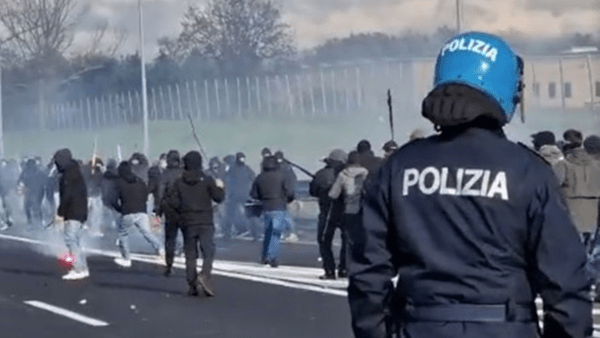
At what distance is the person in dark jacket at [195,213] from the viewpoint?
16.7 m

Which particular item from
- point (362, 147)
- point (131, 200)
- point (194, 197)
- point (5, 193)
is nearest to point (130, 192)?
point (131, 200)

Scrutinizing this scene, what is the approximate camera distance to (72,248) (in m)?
19.2

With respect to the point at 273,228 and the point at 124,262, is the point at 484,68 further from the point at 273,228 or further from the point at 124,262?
the point at 124,262

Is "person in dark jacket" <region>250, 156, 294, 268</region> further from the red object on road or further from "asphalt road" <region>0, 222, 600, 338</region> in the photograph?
the red object on road

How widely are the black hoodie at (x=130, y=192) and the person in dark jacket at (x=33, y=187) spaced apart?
519 inches

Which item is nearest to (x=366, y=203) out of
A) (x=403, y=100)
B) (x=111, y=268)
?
(x=111, y=268)

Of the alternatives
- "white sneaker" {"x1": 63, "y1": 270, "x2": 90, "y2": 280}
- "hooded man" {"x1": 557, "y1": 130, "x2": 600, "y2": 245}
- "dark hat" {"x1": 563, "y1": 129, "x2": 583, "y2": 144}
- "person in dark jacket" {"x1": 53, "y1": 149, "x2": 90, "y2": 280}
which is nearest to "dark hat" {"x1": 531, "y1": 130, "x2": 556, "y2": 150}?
"dark hat" {"x1": 563, "y1": 129, "x2": 583, "y2": 144}

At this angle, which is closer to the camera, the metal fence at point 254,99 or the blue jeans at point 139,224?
the blue jeans at point 139,224

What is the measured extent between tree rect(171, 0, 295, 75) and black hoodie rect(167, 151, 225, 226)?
3054 centimetres

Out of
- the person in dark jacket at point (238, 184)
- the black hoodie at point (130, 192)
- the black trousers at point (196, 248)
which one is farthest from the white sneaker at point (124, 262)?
the person in dark jacket at point (238, 184)

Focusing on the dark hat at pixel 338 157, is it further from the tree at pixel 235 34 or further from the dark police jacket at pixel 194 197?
the tree at pixel 235 34

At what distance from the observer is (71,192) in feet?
62.2

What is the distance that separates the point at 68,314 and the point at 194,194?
2222 millimetres

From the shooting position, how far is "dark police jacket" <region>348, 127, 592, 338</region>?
4117 mm
